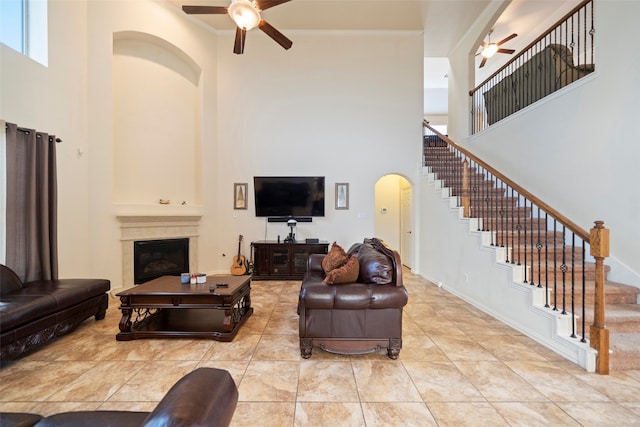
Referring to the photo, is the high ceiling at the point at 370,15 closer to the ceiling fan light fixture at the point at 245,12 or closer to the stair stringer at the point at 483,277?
the ceiling fan light fixture at the point at 245,12

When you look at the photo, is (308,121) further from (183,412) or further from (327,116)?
(183,412)

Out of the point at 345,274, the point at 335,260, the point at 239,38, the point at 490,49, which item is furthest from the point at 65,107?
the point at 490,49

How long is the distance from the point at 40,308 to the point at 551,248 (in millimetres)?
5645

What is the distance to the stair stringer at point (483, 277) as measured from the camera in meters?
2.59

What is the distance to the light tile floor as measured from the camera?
180cm

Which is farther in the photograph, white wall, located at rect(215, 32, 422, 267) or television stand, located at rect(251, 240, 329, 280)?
white wall, located at rect(215, 32, 422, 267)

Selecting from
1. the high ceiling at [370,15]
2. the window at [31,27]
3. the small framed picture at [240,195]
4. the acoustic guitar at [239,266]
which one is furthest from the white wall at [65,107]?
the small framed picture at [240,195]

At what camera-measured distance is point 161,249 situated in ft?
16.6

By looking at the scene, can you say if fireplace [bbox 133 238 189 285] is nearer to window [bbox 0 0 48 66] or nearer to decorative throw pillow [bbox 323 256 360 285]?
window [bbox 0 0 48 66]

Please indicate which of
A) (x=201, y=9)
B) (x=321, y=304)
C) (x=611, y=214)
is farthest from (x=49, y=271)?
(x=611, y=214)

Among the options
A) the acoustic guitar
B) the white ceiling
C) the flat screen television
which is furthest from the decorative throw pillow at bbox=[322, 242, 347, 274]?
the white ceiling

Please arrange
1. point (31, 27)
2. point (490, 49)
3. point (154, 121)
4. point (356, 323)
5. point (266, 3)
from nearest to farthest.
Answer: point (356, 323), point (266, 3), point (31, 27), point (154, 121), point (490, 49)

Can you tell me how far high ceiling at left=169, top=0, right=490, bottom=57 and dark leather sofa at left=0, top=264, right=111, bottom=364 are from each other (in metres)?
5.09

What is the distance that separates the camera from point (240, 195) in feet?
19.4
